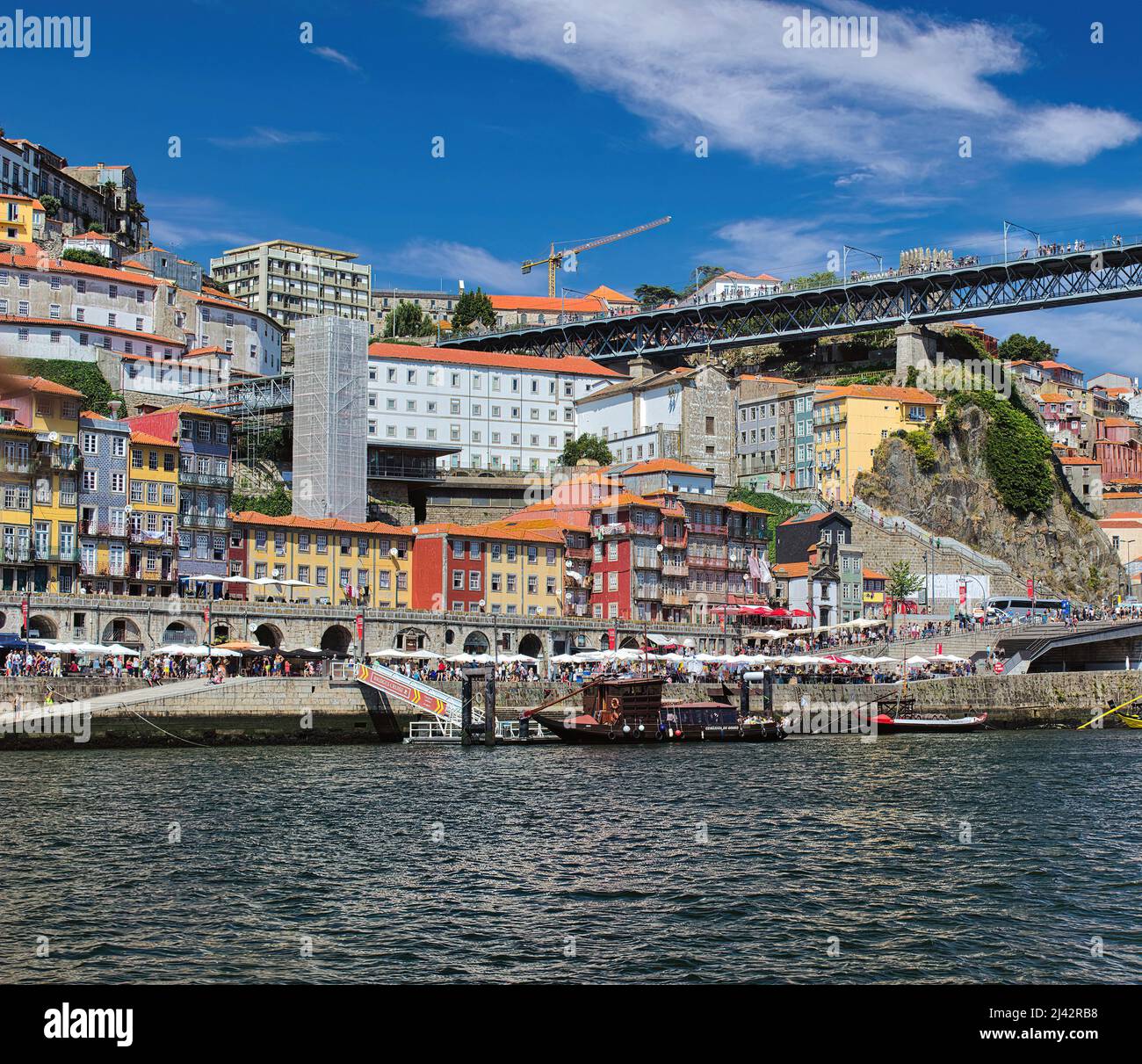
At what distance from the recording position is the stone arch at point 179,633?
73.9 m

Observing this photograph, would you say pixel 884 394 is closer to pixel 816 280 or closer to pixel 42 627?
pixel 816 280

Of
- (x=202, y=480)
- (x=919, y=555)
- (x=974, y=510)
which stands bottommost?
(x=919, y=555)

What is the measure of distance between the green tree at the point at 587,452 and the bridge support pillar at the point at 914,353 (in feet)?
99.4

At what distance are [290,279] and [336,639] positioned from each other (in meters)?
108

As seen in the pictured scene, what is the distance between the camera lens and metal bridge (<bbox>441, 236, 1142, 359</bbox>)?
423 feet

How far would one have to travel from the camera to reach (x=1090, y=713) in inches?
3477

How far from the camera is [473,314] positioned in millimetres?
161250

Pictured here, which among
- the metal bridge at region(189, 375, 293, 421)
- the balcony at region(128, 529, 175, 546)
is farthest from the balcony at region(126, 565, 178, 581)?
the metal bridge at region(189, 375, 293, 421)

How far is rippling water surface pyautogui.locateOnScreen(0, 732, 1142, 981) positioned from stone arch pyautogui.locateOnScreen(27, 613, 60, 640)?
17.3 m

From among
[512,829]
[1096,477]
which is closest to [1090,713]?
[512,829]

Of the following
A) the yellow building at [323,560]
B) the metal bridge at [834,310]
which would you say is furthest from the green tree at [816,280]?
the yellow building at [323,560]

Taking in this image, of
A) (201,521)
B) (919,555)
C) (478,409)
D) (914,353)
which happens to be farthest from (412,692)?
(914,353)

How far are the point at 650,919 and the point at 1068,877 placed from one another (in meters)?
10.3
